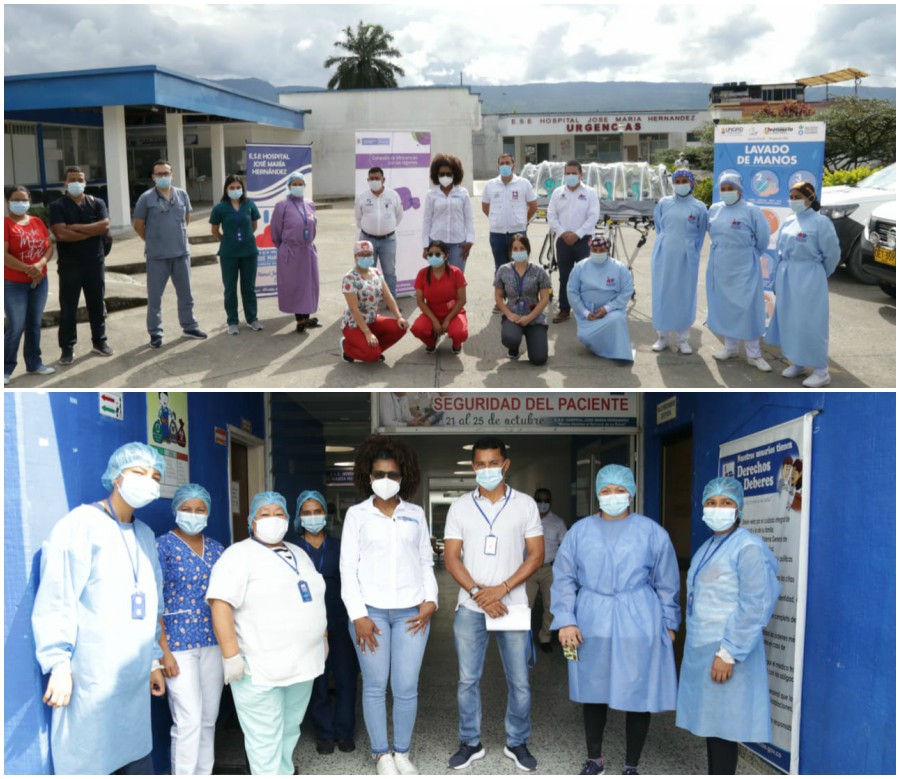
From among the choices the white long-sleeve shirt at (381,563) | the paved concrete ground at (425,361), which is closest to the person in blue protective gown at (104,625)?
the white long-sleeve shirt at (381,563)

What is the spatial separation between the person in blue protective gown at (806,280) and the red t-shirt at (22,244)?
4.51 m

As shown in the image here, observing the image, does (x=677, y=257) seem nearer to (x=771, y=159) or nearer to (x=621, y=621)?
(x=771, y=159)

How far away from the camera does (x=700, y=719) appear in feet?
12.3

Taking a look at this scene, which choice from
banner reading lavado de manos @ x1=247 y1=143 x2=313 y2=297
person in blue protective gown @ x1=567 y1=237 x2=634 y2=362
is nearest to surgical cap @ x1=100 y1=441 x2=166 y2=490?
person in blue protective gown @ x1=567 y1=237 x2=634 y2=362

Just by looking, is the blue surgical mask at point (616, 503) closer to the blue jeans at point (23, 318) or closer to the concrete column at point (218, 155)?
the blue jeans at point (23, 318)

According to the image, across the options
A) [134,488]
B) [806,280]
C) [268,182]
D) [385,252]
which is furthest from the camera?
[268,182]

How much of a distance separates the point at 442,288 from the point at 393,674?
9.94ft

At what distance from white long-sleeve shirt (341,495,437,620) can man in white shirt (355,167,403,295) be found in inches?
159

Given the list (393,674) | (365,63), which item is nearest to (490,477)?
(393,674)

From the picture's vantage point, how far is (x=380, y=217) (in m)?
7.65

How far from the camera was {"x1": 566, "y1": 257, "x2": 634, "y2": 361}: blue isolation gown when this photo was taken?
6.20m

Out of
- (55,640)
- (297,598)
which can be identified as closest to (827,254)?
(297,598)

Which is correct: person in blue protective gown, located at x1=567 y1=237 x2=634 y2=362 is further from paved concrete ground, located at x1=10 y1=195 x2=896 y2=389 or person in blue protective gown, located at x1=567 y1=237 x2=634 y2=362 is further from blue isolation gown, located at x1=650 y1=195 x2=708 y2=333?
blue isolation gown, located at x1=650 y1=195 x2=708 y2=333

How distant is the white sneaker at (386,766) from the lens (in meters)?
3.98
